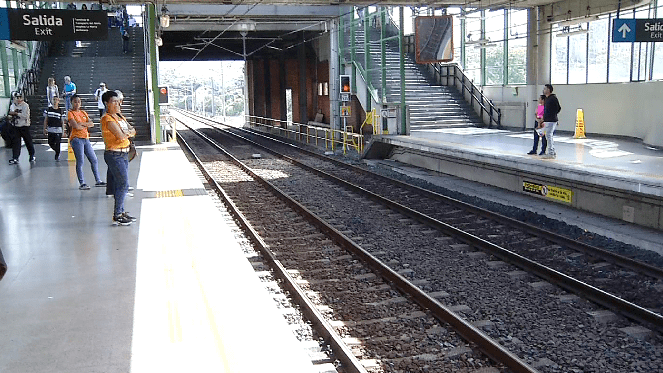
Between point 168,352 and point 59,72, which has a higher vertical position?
point 59,72

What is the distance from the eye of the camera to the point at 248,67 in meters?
52.3

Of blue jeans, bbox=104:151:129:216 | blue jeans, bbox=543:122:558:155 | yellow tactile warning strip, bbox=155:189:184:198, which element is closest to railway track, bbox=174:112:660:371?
yellow tactile warning strip, bbox=155:189:184:198

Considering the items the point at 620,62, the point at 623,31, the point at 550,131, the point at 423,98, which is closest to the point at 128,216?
the point at 550,131

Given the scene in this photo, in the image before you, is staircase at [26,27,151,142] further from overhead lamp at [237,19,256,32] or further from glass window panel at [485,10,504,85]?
glass window panel at [485,10,504,85]

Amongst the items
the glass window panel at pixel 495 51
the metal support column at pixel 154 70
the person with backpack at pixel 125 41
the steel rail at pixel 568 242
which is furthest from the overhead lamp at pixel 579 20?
Answer: the person with backpack at pixel 125 41

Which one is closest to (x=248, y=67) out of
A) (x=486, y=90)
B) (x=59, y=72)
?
(x=59, y=72)

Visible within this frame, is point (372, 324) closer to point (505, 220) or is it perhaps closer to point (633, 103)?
point (505, 220)

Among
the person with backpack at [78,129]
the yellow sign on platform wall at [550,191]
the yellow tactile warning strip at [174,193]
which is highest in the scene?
the person with backpack at [78,129]

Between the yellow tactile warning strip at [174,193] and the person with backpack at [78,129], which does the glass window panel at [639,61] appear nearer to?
the yellow tactile warning strip at [174,193]

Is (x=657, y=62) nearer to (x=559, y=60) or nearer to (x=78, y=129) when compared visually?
(x=559, y=60)

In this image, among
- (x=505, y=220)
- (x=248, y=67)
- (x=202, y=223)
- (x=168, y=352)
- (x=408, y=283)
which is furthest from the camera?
(x=248, y=67)

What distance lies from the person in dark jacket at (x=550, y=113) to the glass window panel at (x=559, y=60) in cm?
907

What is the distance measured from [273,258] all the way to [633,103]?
13.7 meters

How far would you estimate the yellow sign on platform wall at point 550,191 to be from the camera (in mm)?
12797
